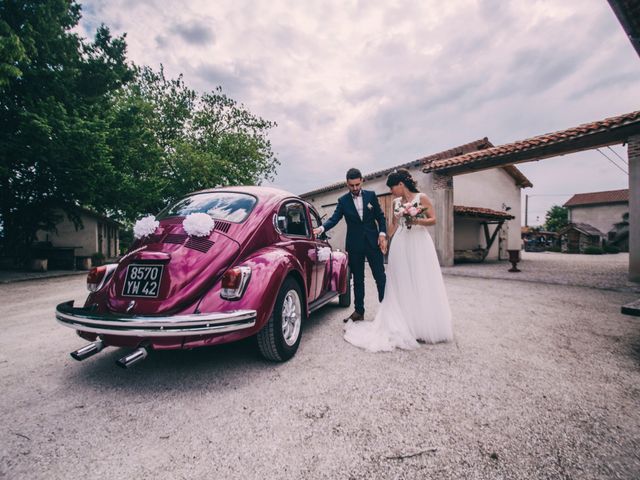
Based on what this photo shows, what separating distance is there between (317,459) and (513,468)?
97cm

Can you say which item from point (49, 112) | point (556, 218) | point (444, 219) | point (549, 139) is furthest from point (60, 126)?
point (556, 218)

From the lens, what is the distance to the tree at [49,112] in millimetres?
9031

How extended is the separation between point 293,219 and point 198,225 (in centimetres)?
125

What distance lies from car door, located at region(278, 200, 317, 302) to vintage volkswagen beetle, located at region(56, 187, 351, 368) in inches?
1.3

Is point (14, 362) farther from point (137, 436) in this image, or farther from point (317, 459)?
point (317, 459)

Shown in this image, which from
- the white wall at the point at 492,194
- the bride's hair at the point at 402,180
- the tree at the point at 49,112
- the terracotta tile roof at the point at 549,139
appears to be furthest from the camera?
the white wall at the point at 492,194

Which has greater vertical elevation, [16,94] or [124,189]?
[16,94]

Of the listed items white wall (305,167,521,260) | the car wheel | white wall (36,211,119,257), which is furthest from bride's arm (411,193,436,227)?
white wall (36,211,119,257)

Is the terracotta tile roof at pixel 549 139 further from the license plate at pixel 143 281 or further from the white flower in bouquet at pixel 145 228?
the license plate at pixel 143 281

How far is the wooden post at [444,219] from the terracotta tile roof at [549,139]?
658 mm

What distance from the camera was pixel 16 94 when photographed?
32.1ft

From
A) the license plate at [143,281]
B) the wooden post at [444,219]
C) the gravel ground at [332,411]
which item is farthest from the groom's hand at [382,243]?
the wooden post at [444,219]

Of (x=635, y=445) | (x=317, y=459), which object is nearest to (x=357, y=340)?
(x=317, y=459)

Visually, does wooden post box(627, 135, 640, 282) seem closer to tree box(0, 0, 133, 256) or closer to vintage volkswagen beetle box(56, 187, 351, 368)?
vintage volkswagen beetle box(56, 187, 351, 368)
